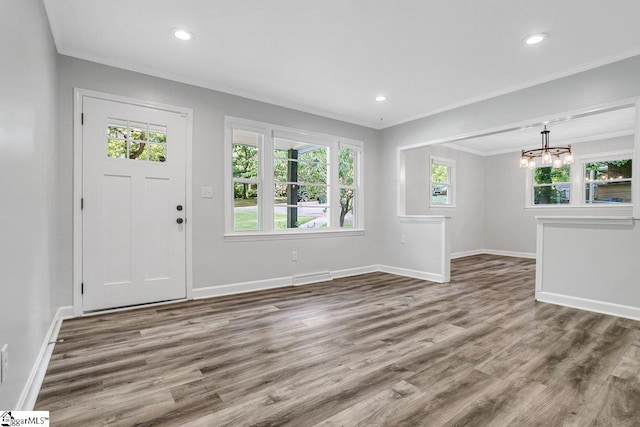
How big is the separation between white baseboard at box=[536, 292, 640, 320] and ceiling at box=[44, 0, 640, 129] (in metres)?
2.40

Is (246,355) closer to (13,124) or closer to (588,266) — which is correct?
(13,124)

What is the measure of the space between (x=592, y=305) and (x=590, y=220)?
88 cm

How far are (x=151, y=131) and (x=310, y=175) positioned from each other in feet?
7.28

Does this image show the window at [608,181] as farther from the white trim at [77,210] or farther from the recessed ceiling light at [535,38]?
the white trim at [77,210]

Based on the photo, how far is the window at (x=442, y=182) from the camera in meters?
7.14

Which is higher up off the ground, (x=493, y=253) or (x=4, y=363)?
(x=4, y=363)

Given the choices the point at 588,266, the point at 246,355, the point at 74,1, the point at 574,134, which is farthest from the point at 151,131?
the point at 574,134

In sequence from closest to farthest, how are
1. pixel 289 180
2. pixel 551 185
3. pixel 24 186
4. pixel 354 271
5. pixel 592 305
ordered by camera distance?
pixel 24 186 < pixel 592 305 < pixel 289 180 < pixel 354 271 < pixel 551 185

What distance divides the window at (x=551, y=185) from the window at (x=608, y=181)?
33cm

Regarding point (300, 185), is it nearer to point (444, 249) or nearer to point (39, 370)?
point (444, 249)

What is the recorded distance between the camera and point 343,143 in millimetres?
5273

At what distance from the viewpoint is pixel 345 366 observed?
7.05 feet

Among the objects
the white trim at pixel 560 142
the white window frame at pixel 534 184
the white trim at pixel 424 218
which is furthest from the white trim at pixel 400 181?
the white window frame at pixel 534 184

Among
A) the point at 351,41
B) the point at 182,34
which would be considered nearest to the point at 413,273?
the point at 351,41
